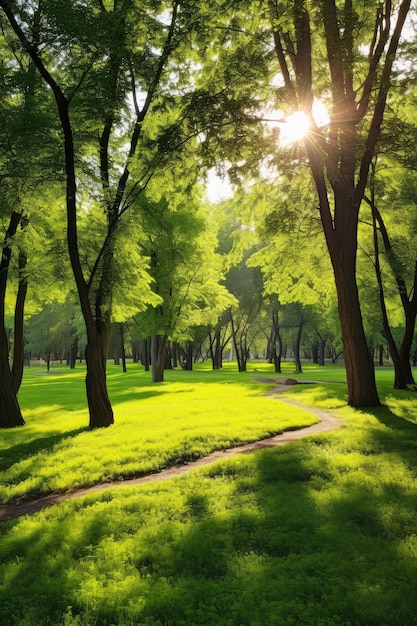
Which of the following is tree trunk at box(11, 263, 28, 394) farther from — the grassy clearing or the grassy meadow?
the grassy meadow

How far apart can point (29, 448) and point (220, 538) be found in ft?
25.3

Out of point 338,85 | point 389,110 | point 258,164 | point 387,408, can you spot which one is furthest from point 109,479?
point 389,110

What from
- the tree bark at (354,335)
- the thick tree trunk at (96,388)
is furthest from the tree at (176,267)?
the tree bark at (354,335)

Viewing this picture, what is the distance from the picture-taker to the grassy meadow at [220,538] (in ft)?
12.8

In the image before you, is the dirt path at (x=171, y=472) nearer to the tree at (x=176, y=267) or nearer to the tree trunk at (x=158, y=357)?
the tree at (x=176, y=267)

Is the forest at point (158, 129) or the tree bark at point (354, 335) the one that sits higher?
the forest at point (158, 129)

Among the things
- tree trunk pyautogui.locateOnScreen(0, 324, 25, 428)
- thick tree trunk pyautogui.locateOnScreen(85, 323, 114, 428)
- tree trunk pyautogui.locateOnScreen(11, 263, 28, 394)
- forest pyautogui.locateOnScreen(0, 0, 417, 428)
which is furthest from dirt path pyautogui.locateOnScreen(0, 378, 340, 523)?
tree trunk pyautogui.locateOnScreen(11, 263, 28, 394)

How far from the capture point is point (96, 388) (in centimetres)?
1378

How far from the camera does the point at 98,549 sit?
16.5 ft

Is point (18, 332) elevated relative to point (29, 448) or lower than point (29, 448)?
elevated

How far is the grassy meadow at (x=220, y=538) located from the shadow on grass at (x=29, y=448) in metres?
0.09

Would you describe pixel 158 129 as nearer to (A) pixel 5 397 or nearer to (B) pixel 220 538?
(A) pixel 5 397

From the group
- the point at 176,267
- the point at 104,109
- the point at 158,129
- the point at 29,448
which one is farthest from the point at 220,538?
the point at 176,267

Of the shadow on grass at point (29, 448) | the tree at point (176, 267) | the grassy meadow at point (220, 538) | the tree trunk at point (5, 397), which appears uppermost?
the tree at point (176, 267)
